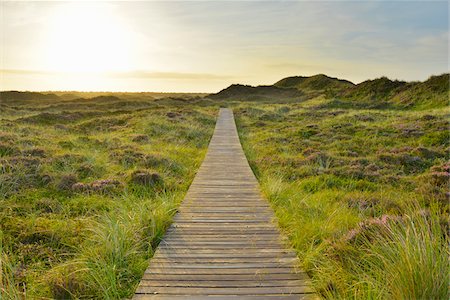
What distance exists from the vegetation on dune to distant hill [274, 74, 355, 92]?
47.5 m

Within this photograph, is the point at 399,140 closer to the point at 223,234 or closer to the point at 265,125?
the point at 265,125

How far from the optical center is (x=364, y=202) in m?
8.84

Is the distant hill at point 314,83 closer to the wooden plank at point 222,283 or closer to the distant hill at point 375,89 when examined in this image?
the distant hill at point 375,89

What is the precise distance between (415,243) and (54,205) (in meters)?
7.36

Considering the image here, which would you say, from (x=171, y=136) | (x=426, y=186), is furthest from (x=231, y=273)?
(x=171, y=136)

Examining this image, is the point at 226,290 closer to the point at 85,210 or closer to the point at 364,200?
the point at 85,210

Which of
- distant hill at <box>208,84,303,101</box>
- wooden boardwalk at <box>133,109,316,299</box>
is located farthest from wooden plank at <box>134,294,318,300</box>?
distant hill at <box>208,84,303,101</box>

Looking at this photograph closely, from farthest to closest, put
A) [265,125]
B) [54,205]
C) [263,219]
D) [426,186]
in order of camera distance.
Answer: [265,125] < [426,186] < [54,205] < [263,219]

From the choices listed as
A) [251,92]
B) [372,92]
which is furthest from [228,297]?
[251,92]

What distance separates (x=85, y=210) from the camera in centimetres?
830

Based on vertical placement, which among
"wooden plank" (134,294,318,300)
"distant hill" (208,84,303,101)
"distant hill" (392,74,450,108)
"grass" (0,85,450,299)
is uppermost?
"distant hill" (208,84,303,101)

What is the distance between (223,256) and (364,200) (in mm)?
4855

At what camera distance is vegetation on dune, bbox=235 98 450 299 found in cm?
395

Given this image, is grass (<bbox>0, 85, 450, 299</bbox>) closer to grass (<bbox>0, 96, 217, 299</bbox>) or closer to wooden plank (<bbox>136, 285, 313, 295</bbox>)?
grass (<bbox>0, 96, 217, 299</bbox>)
